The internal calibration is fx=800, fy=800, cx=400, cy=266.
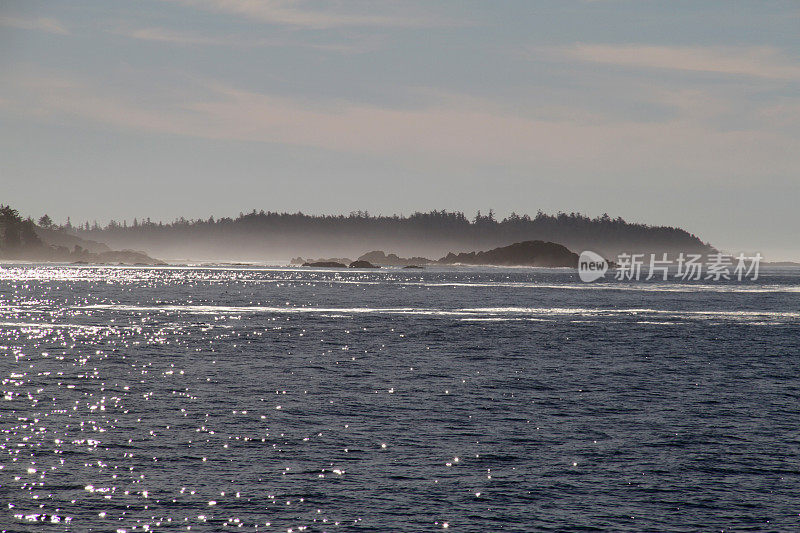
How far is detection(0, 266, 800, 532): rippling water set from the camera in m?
22.6


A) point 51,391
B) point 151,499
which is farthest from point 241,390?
point 151,499

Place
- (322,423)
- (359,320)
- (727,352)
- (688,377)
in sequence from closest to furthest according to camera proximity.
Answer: (322,423) < (688,377) < (727,352) < (359,320)

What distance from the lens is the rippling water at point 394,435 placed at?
2262 centimetres

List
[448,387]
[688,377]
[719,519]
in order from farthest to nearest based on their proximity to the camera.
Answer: [688,377] < [448,387] < [719,519]

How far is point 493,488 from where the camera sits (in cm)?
2497

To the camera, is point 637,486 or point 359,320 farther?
point 359,320

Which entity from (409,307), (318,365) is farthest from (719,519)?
(409,307)

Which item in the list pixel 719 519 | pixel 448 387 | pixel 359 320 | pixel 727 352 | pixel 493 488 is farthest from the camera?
pixel 359 320

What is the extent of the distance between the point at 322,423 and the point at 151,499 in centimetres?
1176

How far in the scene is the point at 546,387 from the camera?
4578cm

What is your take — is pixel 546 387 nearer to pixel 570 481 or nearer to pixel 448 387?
pixel 448 387

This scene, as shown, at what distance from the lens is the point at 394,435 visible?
32031 millimetres

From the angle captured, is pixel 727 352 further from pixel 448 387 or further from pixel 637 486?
pixel 637 486

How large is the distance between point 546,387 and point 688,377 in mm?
11636
